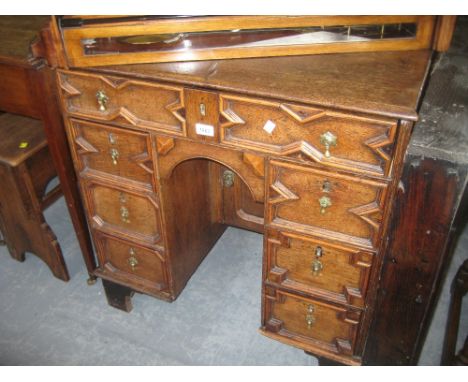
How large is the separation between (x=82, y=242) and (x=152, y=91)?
0.92m

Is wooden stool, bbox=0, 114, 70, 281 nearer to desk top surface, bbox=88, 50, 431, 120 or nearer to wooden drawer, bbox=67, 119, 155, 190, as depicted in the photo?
wooden drawer, bbox=67, 119, 155, 190

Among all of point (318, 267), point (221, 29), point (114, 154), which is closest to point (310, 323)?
point (318, 267)

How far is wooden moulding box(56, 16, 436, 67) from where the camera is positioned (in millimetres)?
1287

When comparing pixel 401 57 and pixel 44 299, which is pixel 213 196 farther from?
pixel 401 57

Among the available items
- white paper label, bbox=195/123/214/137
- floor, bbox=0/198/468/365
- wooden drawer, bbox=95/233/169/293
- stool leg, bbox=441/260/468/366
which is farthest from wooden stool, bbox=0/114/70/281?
stool leg, bbox=441/260/468/366

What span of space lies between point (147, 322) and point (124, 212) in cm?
59

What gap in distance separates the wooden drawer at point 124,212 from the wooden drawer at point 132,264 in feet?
0.17

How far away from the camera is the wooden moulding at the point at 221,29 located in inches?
50.7

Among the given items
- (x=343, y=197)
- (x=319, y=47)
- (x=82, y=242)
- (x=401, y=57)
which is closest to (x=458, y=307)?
(x=343, y=197)

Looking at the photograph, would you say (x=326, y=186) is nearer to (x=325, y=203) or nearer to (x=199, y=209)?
(x=325, y=203)

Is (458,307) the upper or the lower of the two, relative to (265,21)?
lower

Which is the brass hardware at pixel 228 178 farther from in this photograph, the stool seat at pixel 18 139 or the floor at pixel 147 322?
Answer: the stool seat at pixel 18 139

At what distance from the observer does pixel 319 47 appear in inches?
52.5

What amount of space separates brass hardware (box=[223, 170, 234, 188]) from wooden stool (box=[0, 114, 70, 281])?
753mm
